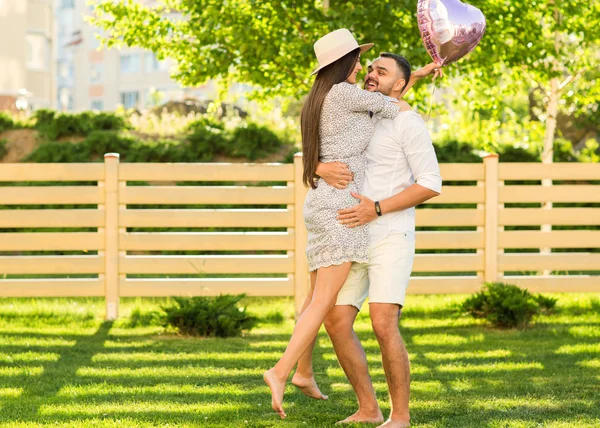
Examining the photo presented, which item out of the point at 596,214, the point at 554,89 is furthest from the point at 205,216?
the point at 554,89

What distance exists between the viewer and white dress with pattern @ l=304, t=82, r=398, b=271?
482 centimetres

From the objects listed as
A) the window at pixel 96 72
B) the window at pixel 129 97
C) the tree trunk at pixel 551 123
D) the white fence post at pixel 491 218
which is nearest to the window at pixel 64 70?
the window at pixel 96 72

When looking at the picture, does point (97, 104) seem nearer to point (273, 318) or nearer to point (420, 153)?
point (273, 318)

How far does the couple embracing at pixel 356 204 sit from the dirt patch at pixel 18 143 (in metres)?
10.4

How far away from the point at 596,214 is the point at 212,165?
145 inches

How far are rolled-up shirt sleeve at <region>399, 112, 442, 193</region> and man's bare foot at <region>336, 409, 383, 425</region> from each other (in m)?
1.12

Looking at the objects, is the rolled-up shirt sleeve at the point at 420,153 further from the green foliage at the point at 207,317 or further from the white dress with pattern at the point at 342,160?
the green foliage at the point at 207,317

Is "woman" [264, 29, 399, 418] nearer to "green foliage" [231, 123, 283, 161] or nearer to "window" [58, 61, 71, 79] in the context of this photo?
"green foliage" [231, 123, 283, 161]

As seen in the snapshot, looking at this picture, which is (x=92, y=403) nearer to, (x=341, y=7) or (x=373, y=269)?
(x=373, y=269)

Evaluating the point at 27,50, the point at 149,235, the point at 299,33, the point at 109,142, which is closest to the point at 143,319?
the point at 149,235

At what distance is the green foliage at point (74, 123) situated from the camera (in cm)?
1460

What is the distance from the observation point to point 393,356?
4.82 meters

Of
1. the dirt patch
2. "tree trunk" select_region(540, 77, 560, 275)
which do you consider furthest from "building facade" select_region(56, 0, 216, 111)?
"tree trunk" select_region(540, 77, 560, 275)

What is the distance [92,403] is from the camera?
5688 mm
